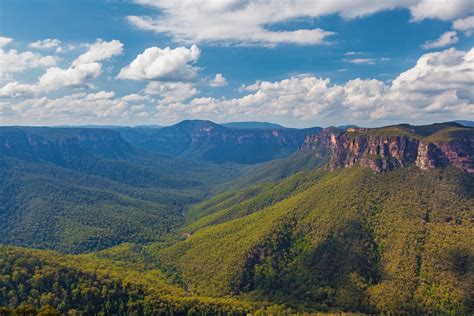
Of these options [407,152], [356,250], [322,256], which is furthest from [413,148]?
[322,256]

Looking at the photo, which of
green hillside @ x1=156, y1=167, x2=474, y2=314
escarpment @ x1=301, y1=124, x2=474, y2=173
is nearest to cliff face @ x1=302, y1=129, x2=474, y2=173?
escarpment @ x1=301, y1=124, x2=474, y2=173

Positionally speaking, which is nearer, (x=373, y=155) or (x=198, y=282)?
(x=198, y=282)

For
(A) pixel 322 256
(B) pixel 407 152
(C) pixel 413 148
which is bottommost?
(A) pixel 322 256

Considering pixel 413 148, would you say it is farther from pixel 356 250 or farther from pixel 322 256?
pixel 322 256

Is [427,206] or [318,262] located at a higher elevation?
[427,206]

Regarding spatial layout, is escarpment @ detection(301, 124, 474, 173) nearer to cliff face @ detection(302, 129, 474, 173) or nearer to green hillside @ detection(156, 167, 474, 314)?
cliff face @ detection(302, 129, 474, 173)

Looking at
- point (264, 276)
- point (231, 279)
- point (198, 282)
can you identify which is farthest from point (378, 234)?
point (198, 282)

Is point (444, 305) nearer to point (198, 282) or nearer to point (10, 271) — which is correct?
point (198, 282)
